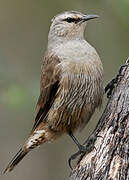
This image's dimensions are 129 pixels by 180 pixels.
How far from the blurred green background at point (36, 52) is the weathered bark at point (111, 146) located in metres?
2.64

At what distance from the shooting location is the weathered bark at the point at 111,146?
5.15m

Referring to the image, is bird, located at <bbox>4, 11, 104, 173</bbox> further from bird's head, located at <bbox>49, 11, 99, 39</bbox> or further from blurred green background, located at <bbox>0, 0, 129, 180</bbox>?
blurred green background, located at <bbox>0, 0, 129, 180</bbox>

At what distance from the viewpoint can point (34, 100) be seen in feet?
23.7

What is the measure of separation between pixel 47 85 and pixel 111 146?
4.79 feet

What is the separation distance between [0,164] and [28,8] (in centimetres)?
266

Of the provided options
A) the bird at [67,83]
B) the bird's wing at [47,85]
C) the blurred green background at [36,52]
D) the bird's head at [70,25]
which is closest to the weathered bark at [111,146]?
the bird at [67,83]

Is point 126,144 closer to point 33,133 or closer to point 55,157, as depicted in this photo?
point 33,133

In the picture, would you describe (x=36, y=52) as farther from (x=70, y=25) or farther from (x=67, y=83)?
(x=67, y=83)

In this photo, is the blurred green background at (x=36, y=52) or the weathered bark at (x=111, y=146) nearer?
the weathered bark at (x=111, y=146)

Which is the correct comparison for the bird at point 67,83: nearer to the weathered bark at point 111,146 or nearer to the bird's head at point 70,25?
the bird's head at point 70,25

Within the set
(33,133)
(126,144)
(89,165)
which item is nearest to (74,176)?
(89,165)

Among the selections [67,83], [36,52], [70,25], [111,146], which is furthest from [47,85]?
[36,52]

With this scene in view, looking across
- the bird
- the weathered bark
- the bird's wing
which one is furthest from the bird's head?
the weathered bark

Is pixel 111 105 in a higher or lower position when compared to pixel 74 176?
higher
